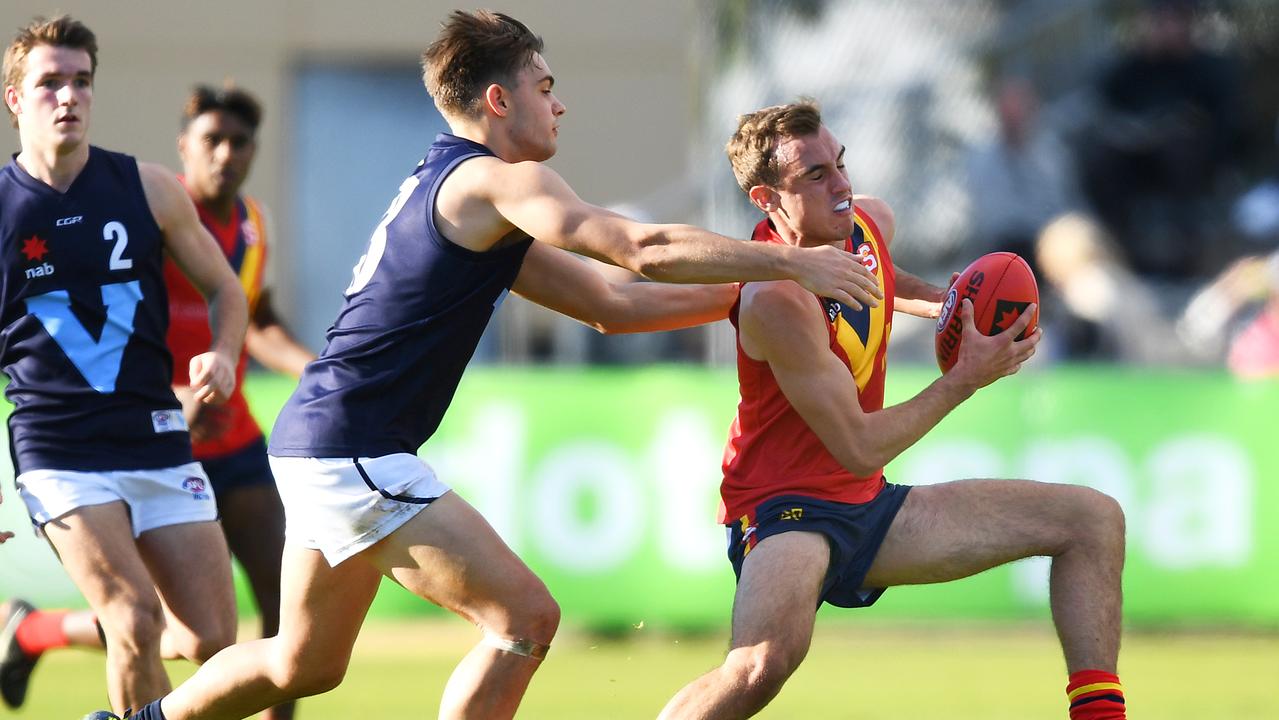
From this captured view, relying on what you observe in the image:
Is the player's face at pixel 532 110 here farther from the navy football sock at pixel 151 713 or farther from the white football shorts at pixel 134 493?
the navy football sock at pixel 151 713

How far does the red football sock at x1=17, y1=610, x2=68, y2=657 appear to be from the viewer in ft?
22.6

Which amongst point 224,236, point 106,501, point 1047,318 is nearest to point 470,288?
point 106,501

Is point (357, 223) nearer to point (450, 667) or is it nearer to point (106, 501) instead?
point (450, 667)

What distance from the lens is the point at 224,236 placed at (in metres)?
7.05

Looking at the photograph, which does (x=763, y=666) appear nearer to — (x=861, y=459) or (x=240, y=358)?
(x=861, y=459)

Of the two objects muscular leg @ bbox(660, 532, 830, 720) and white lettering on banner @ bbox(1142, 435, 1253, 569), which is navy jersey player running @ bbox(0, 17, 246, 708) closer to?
muscular leg @ bbox(660, 532, 830, 720)

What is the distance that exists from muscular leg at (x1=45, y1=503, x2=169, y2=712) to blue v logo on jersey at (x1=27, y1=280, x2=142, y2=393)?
442mm

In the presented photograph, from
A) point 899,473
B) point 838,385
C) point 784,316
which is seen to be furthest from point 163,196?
point 899,473

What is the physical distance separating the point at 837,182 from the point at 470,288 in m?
1.21

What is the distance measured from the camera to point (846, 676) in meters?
9.36

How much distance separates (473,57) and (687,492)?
5.97 m

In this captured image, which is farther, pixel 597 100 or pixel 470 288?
pixel 597 100

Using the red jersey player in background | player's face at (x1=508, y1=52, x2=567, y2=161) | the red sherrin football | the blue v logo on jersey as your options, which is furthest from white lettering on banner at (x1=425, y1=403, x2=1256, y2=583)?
player's face at (x1=508, y1=52, x2=567, y2=161)

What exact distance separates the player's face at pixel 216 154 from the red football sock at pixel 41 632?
1711 mm
